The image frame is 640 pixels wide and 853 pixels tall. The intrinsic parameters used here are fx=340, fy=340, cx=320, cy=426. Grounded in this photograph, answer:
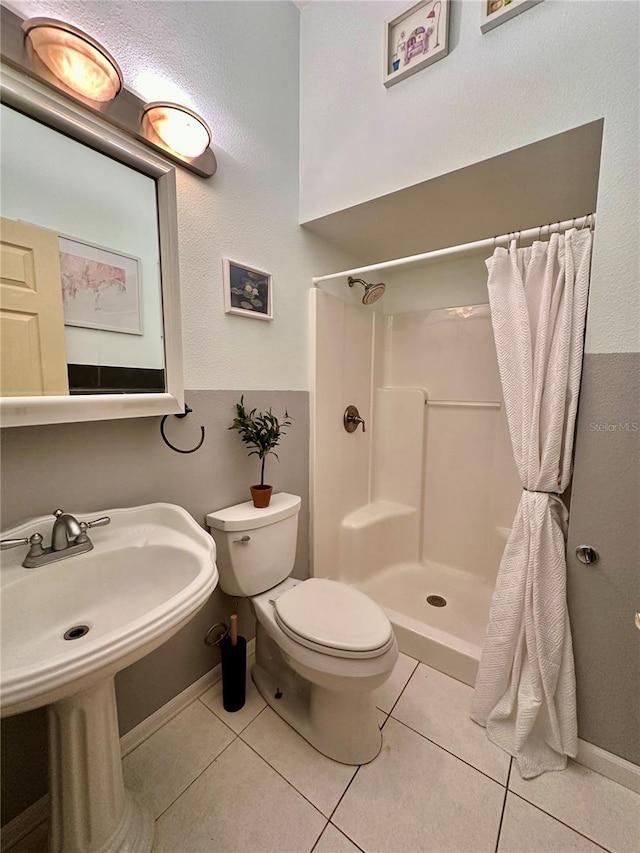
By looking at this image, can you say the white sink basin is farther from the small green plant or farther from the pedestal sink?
the small green plant

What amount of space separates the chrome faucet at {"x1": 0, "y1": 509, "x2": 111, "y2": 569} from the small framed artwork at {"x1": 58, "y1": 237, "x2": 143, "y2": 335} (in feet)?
1.74

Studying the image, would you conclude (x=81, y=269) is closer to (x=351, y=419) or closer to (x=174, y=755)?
(x=351, y=419)

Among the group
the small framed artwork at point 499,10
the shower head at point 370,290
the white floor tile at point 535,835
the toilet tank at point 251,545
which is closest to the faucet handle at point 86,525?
the toilet tank at point 251,545

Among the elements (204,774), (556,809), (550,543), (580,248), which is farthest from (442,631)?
(580,248)

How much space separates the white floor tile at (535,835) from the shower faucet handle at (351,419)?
1.56 meters

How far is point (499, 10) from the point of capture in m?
1.07

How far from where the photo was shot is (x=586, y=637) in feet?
3.55

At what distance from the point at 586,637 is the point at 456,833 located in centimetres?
67

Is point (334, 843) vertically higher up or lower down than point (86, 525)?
lower down

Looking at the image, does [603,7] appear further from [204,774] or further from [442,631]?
[204,774]

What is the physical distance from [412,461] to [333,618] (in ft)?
4.13

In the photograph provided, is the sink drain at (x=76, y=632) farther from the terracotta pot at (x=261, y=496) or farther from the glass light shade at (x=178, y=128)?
the glass light shade at (x=178, y=128)

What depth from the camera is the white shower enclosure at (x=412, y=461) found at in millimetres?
1835

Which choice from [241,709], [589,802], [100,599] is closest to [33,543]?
[100,599]
